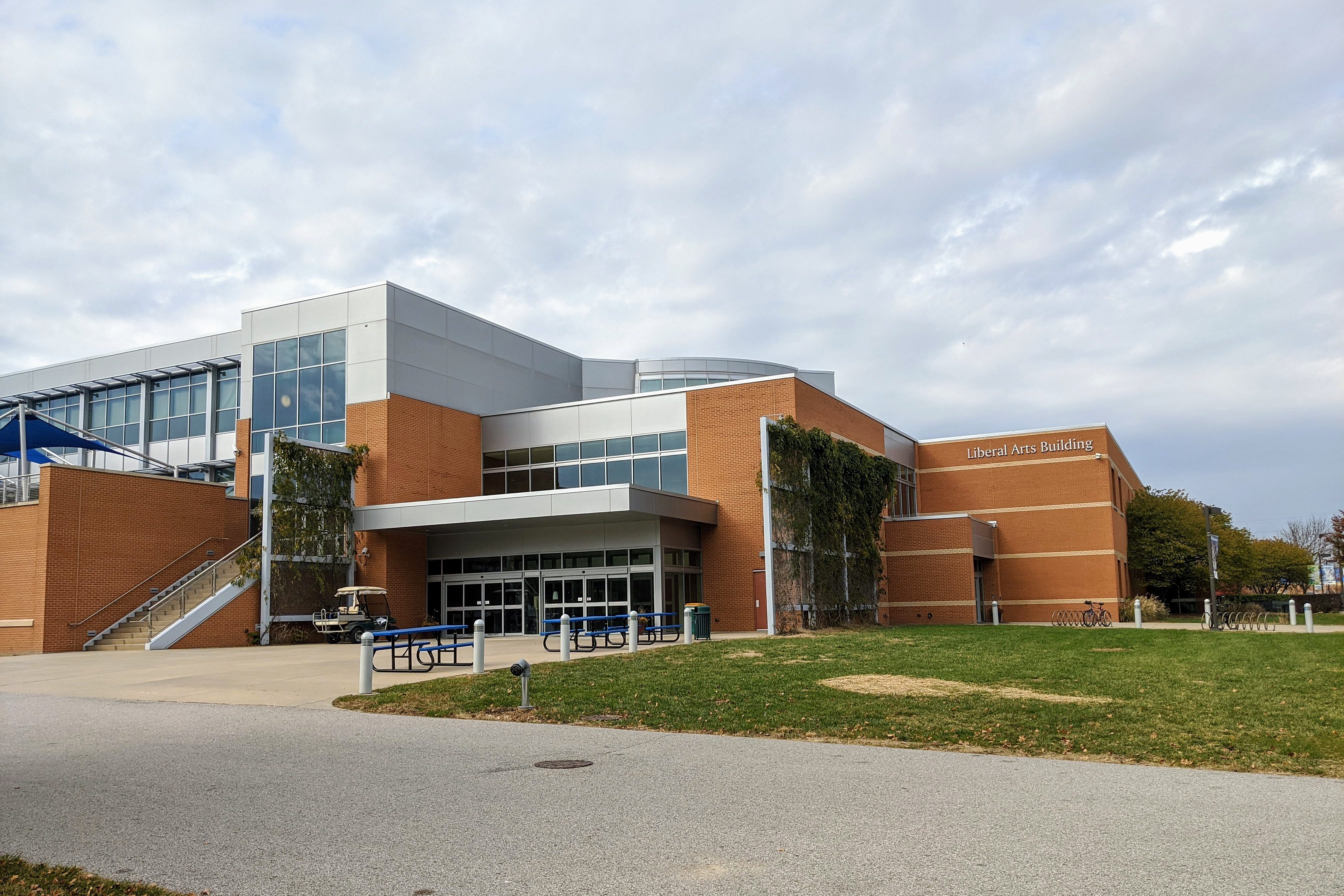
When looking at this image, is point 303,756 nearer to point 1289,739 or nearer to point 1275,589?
point 1289,739

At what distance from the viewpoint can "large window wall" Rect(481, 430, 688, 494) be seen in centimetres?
3406

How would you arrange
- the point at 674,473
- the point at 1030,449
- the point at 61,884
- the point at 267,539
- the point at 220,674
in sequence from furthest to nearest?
the point at 1030,449 < the point at 674,473 < the point at 267,539 < the point at 220,674 < the point at 61,884

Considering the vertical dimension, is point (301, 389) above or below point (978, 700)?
above

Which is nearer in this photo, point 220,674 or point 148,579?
point 220,674

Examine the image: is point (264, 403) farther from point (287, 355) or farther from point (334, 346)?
point (334, 346)

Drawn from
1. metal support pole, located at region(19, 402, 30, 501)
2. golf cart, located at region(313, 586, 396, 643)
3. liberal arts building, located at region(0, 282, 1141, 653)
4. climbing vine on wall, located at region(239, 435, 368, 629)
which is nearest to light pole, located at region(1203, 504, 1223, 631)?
liberal arts building, located at region(0, 282, 1141, 653)

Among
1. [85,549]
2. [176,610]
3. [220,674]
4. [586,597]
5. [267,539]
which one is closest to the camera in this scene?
[220,674]

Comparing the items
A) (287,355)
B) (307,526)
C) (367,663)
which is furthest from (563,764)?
(287,355)

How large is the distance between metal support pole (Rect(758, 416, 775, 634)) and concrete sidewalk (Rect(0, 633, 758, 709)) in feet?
10.4

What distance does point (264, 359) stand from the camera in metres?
36.8

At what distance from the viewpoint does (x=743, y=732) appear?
11.3m

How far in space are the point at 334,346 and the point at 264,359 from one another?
3247 mm

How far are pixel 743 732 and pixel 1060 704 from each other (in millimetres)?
4006

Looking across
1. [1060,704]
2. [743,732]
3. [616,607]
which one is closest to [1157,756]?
[1060,704]
